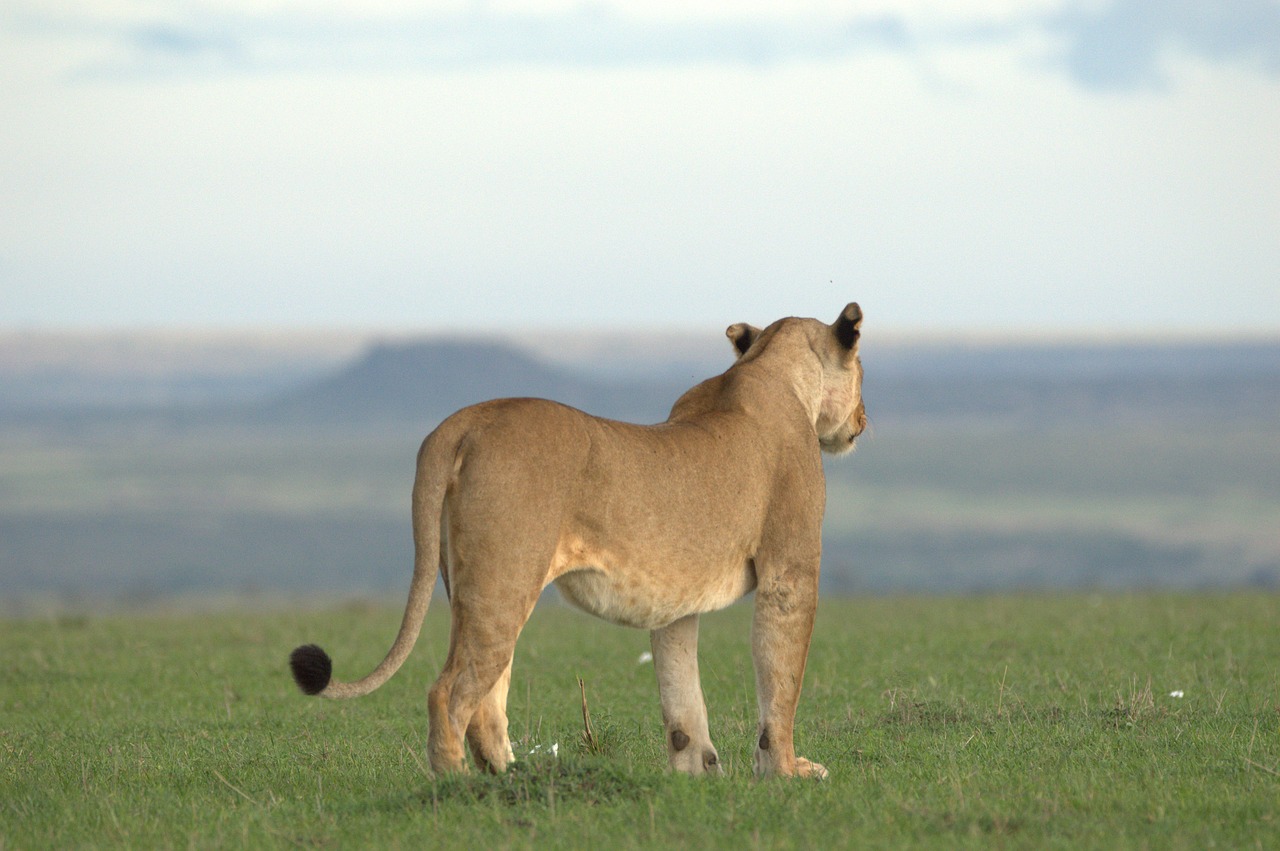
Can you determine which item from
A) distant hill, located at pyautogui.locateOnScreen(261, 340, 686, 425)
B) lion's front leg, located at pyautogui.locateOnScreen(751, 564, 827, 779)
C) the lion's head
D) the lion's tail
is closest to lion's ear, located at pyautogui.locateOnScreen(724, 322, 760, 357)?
the lion's head

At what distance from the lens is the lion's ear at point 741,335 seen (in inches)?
385

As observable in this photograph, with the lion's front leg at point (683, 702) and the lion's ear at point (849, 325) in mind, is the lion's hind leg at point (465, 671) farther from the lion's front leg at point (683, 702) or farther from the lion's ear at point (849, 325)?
the lion's ear at point (849, 325)

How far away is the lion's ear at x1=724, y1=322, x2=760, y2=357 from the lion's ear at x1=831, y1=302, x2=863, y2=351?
21.8 inches

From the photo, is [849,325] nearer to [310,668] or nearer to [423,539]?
[423,539]

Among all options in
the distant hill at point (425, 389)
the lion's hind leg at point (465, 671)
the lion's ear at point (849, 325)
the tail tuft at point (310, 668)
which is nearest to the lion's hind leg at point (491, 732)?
the lion's hind leg at point (465, 671)

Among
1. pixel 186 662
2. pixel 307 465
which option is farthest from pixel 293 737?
pixel 307 465

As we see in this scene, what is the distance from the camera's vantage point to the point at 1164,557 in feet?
276

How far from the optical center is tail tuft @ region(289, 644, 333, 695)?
7258 millimetres

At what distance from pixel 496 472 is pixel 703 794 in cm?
179

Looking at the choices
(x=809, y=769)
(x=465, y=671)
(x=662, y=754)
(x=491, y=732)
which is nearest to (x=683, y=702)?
(x=809, y=769)

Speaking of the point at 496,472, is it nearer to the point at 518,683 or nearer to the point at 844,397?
the point at 844,397

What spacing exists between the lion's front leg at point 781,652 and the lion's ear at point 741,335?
180 cm

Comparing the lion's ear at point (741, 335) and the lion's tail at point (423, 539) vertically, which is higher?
the lion's ear at point (741, 335)

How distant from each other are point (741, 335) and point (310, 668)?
3644mm
